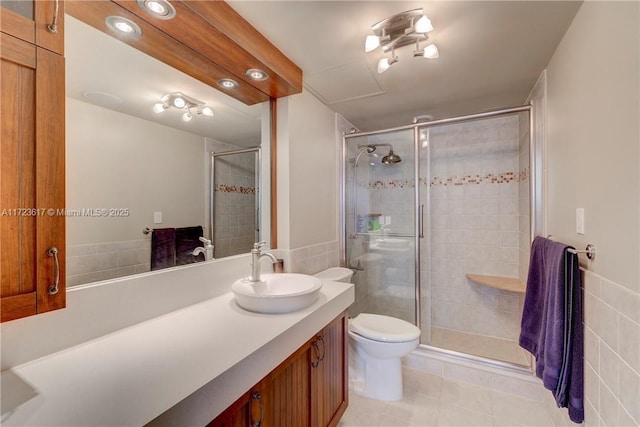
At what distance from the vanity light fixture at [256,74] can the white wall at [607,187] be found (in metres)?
1.51

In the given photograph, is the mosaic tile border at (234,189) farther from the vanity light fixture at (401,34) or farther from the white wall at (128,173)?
the vanity light fixture at (401,34)

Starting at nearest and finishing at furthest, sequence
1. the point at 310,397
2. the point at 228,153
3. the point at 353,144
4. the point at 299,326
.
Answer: the point at 299,326
the point at 310,397
the point at 228,153
the point at 353,144

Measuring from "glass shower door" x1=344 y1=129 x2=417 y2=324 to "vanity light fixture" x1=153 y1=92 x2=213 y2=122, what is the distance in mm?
1450

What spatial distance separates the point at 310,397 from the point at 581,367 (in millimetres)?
1209

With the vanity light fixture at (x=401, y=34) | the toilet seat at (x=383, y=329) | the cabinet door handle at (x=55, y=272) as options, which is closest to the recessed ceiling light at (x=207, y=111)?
the vanity light fixture at (x=401, y=34)

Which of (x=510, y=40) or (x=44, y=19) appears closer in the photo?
(x=44, y=19)

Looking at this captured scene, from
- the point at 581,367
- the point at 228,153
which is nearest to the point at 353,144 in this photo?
the point at 228,153

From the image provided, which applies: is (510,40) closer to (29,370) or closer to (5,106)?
(5,106)

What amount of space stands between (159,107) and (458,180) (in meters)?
2.69

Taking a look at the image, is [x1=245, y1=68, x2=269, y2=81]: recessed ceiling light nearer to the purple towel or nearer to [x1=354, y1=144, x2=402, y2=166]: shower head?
[x1=354, y1=144, x2=402, y2=166]: shower head

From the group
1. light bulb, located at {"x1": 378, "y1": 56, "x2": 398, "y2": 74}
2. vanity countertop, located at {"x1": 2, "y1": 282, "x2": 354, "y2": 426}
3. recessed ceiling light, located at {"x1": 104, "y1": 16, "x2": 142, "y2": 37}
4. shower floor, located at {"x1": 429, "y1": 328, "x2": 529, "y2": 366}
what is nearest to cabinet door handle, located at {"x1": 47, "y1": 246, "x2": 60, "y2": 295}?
vanity countertop, located at {"x1": 2, "y1": 282, "x2": 354, "y2": 426}

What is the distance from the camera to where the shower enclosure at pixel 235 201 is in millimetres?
1543

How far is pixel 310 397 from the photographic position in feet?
4.14

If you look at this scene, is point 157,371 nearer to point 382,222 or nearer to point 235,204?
point 235,204
